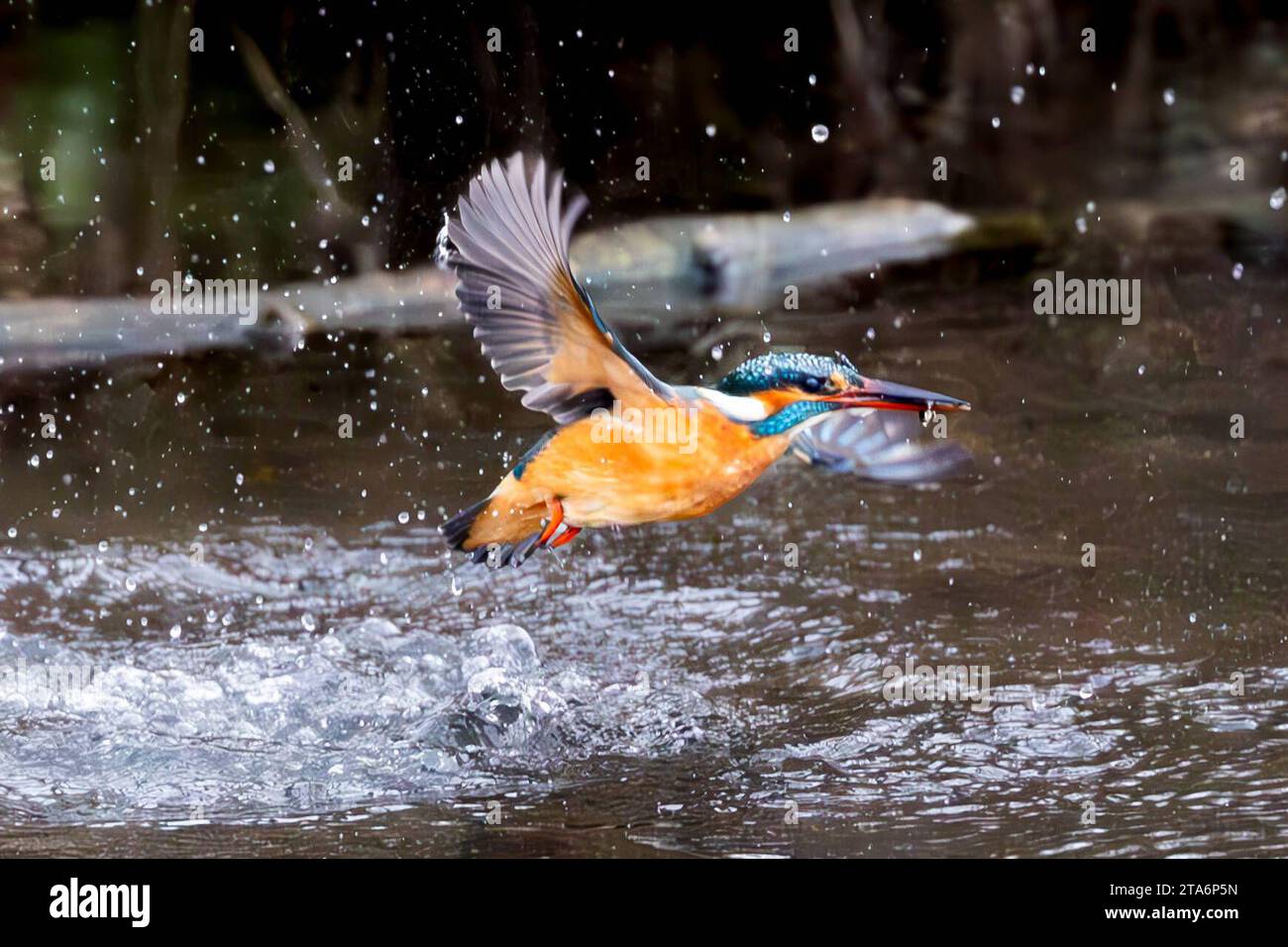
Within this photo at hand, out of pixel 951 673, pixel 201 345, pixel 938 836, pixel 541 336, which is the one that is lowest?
pixel 938 836

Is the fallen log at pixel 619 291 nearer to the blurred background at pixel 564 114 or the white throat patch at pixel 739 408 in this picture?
the blurred background at pixel 564 114

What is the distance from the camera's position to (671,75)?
21.6 ft

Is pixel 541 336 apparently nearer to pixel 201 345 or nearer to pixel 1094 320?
pixel 201 345

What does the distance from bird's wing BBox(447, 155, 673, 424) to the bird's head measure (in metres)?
0.15

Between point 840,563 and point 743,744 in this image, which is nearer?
point 743,744

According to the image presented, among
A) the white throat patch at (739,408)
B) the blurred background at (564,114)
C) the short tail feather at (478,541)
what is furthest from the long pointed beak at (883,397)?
the blurred background at (564,114)

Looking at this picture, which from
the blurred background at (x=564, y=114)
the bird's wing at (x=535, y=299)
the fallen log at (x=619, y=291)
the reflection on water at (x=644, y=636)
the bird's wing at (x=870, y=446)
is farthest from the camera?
the blurred background at (x=564, y=114)

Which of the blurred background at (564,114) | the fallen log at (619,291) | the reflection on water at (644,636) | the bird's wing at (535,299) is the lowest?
the reflection on water at (644,636)

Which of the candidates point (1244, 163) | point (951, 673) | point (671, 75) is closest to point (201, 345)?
point (671, 75)

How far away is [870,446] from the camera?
2494mm

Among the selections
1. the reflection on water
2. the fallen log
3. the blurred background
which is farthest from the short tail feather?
the blurred background

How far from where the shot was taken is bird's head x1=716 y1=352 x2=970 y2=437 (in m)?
2.26

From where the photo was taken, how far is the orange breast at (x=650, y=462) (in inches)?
89.7

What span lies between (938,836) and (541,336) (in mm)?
868
